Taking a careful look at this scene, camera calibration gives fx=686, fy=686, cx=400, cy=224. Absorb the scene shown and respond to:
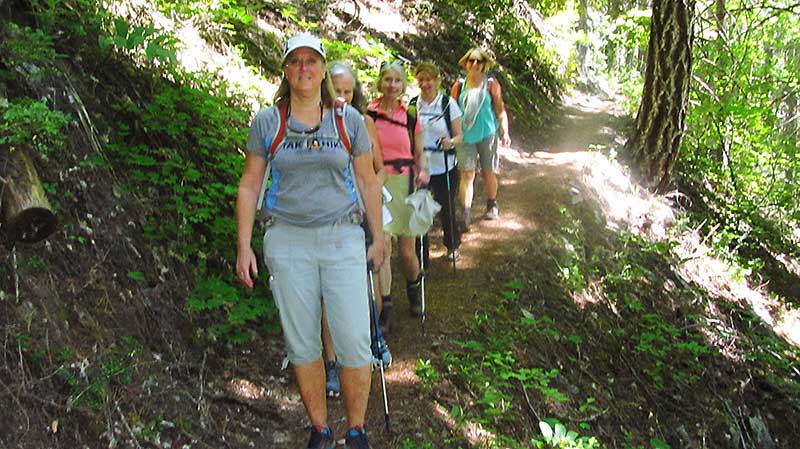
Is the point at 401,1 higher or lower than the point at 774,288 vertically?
higher

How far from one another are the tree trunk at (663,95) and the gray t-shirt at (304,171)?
8533 millimetres

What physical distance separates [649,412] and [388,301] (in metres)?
2.90

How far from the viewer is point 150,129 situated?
5.82 meters

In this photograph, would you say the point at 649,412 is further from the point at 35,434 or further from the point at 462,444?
the point at 35,434

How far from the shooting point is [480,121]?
25.3 ft

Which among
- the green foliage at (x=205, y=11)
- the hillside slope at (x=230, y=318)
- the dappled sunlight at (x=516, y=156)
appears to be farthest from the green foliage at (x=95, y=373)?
the dappled sunlight at (x=516, y=156)

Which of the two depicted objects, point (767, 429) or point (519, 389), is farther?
point (767, 429)

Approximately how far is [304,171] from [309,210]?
0.68ft

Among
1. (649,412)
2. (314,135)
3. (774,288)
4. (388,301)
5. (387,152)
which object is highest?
(314,135)

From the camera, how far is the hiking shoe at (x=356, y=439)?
153 inches

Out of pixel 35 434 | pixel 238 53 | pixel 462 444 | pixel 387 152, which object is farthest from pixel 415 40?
pixel 35 434

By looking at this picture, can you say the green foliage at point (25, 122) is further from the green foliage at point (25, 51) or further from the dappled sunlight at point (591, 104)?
the dappled sunlight at point (591, 104)

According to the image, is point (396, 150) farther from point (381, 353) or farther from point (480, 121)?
point (480, 121)

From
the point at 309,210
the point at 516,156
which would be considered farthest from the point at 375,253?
the point at 516,156
